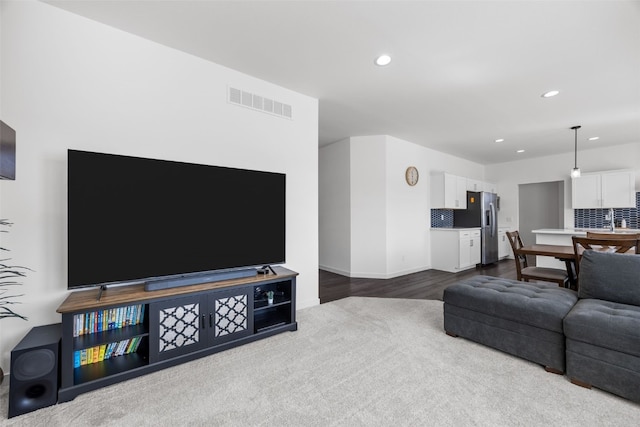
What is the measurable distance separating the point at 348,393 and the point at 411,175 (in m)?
4.62

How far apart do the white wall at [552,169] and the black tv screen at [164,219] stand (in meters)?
7.13

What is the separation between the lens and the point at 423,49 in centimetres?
252

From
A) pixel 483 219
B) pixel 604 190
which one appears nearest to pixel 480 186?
pixel 483 219

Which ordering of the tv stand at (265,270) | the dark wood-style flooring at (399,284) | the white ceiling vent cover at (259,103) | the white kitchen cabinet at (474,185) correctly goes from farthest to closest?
1. the white kitchen cabinet at (474,185)
2. the dark wood-style flooring at (399,284)
3. the white ceiling vent cover at (259,103)
4. the tv stand at (265,270)

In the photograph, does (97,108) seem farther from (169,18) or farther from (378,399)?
(378,399)

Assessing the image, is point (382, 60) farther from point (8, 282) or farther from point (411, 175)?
point (8, 282)

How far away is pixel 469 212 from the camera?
6367 mm

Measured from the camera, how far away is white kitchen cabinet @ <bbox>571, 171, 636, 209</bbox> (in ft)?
17.8

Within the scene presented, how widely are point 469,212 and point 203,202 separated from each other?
19.7 ft

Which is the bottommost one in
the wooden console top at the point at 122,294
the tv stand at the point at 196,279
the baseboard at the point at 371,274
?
the baseboard at the point at 371,274

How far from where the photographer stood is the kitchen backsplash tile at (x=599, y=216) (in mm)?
5617

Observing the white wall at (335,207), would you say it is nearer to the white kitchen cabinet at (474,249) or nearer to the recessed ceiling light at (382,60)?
the recessed ceiling light at (382,60)

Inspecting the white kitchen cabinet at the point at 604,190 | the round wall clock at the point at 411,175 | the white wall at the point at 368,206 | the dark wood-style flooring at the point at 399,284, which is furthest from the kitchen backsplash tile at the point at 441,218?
the white kitchen cabinet at the point at 604,190

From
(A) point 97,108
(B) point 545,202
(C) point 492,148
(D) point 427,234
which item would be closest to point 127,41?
(A) point 97,108
